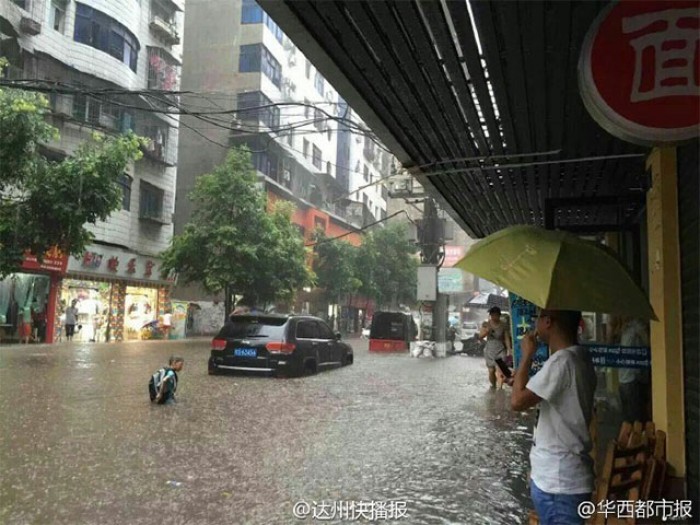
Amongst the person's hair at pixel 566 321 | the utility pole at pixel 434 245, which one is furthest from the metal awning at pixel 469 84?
the utility pole at pixel 434 245

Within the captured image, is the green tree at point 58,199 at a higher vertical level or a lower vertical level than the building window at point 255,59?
lower

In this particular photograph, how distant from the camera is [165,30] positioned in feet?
91.0

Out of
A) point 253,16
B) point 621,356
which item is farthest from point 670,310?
point 253,16

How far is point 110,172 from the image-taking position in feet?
49.4

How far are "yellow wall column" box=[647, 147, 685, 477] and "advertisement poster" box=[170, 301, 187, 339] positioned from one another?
26.7 m

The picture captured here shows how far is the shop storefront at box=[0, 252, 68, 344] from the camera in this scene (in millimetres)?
20312

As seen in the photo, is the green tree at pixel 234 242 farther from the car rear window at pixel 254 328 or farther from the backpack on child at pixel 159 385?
the backpack on child at pixel 159 385

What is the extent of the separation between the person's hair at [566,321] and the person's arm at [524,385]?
0.42 ft

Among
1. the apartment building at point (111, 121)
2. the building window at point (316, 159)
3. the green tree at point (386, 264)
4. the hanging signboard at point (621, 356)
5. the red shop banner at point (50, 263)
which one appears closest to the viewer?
the hanging signboard at point (621, 356)

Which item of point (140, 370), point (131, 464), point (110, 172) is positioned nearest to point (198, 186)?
point (110, 172)

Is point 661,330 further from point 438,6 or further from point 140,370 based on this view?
point 140,370

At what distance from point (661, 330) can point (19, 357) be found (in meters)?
16.4

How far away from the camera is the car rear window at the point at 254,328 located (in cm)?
1291

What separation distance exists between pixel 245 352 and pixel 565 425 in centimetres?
1090
